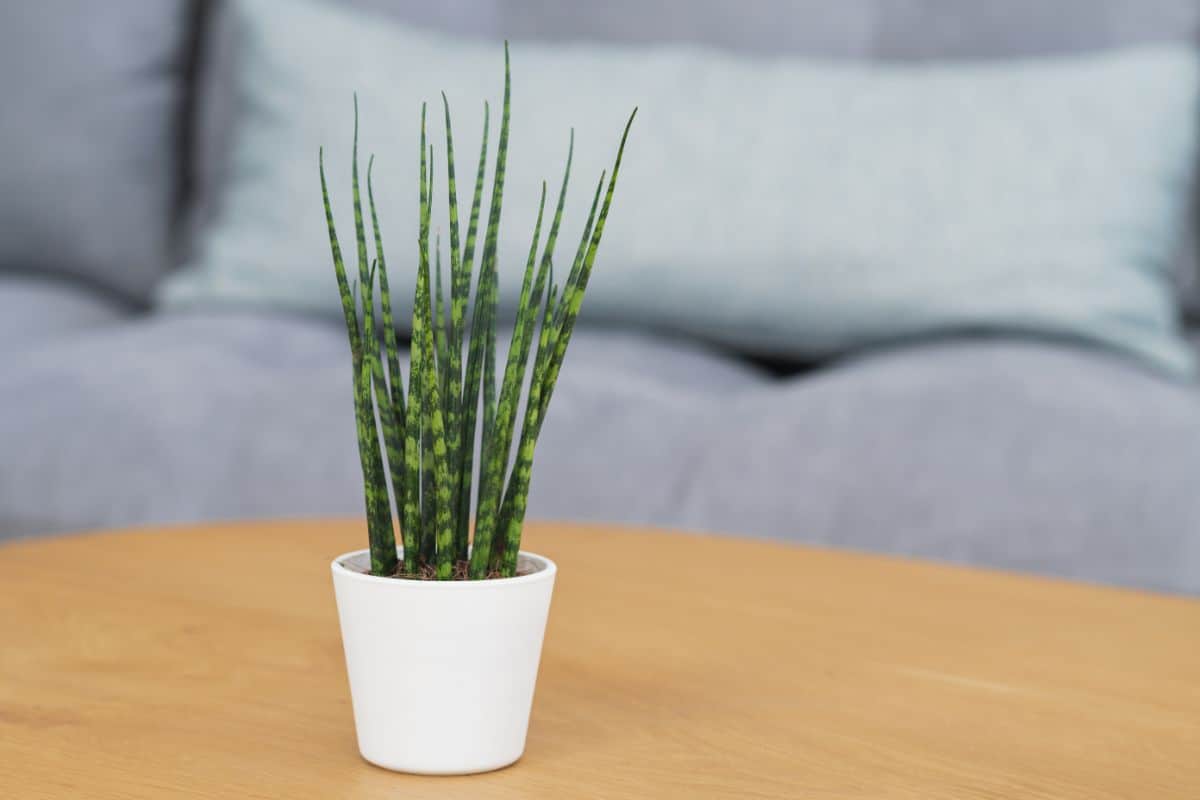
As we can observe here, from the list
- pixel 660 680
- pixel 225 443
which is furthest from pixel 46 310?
pixel 660 680

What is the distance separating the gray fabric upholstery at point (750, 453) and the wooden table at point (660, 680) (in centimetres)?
32

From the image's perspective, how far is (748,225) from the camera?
5.97ft

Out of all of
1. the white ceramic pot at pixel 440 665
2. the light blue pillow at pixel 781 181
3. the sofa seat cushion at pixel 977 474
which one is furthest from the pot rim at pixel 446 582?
the light blue pillow at pixel 781 181

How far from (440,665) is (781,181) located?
55.3 inches

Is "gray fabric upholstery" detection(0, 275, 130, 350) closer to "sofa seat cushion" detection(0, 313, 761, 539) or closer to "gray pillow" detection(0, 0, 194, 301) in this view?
"gray pillow" detection(0, 0, 194, 301)

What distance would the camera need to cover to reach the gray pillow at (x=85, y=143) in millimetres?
2166

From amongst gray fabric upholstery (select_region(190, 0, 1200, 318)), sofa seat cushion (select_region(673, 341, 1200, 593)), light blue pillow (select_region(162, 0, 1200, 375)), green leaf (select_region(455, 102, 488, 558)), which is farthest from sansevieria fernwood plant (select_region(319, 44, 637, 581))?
gray fabric upholstery (select_region(190, 0, 1200, 318))

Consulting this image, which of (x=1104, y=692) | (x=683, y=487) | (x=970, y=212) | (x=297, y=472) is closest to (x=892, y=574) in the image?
(x=1104, y=692)

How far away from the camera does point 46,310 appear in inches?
77.7

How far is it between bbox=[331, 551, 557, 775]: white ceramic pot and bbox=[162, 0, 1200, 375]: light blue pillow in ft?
4.25

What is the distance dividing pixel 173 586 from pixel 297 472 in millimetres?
553

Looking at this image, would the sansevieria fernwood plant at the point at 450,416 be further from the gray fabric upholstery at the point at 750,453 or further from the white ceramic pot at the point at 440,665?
the gray fabric upholstery at the point at 750,453

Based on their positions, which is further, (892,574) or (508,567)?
(892,574)

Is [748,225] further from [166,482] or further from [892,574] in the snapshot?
[892,574]
